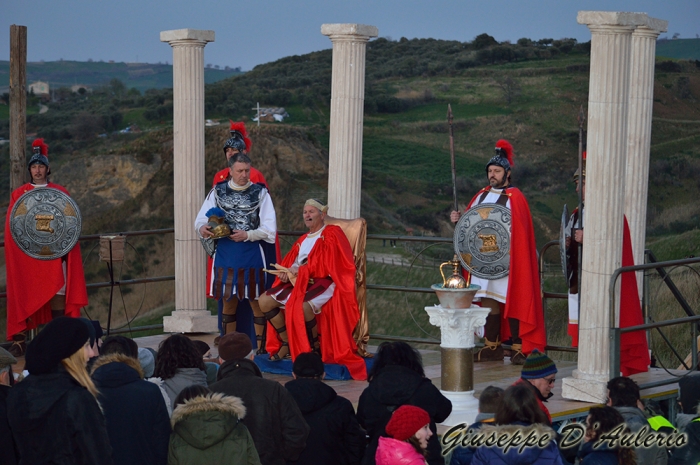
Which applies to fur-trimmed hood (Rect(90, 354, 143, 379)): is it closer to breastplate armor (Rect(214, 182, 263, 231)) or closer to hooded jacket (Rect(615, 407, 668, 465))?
hooded jacket (Rect(615, 407, 668, 465))

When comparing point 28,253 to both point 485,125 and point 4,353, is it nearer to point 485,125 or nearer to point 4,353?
point 4,353

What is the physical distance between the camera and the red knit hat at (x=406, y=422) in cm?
542

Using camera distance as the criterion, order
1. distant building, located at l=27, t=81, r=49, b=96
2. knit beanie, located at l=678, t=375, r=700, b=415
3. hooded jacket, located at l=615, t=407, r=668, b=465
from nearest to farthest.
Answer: hooded jacket, located at l=615, t=407, r=668, b=465 < knit beanie, located at l=678, t=375, r=700, b=415 < distant building, located at l=27, t=81, r=49, b=96

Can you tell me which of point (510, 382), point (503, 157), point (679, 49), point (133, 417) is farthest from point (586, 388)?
point (679, 49)

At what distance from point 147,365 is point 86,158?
36.4 metres

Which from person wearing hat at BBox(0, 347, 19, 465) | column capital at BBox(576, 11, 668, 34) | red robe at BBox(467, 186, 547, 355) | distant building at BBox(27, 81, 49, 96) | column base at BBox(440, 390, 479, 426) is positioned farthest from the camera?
distant building at BBox(27, 81, 49, 96)

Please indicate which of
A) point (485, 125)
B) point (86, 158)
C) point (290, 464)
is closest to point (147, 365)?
point (290, 464)

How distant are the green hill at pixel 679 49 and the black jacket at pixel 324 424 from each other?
44599 mm

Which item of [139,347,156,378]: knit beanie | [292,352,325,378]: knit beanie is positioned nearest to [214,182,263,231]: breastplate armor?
[139,347,156,378]: knit beanie

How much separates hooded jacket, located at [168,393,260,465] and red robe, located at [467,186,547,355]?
4.57 meters

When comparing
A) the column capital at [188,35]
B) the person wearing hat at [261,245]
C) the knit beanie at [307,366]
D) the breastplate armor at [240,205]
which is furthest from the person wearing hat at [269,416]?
the column capital at [188,35]

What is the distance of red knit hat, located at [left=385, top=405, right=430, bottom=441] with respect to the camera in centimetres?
542

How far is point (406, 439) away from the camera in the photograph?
5.44m

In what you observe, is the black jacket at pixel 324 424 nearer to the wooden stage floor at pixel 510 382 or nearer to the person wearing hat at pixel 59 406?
the wooden stage floor at pixel 510 382
